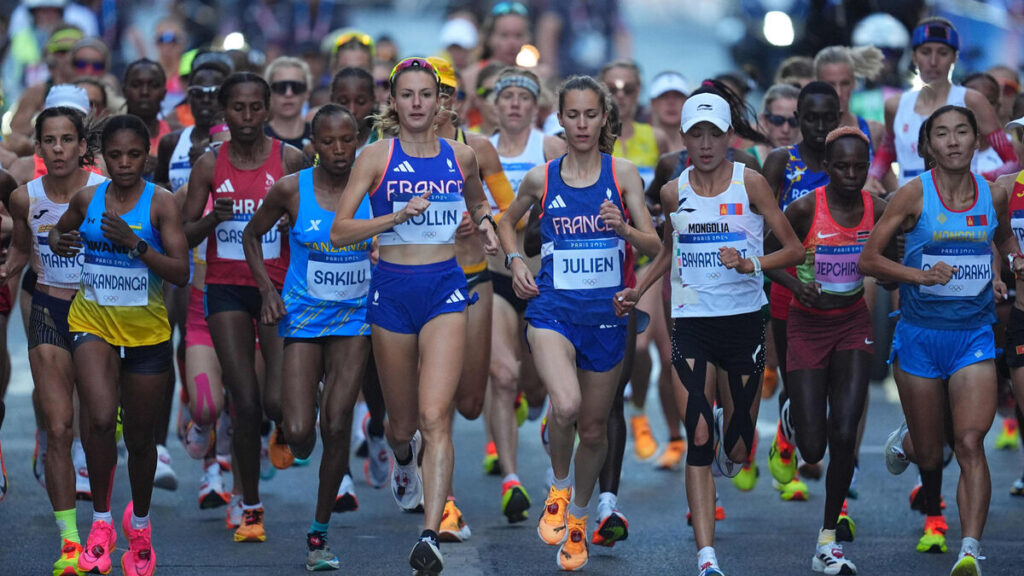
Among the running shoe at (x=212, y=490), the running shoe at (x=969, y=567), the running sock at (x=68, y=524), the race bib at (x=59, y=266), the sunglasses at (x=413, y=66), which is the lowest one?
the running shoe at (x=212, y=490)

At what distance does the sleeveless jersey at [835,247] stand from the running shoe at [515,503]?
1.99m

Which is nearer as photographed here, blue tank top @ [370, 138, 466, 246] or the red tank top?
blue tank top @ [370, 138, 466, 246]

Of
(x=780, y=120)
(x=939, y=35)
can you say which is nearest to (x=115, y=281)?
(x=780, y=120)

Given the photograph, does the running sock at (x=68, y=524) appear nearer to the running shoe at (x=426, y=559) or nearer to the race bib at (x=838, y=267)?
the running shoe at (x=426, y=559)

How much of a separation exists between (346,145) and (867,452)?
16.3 feet

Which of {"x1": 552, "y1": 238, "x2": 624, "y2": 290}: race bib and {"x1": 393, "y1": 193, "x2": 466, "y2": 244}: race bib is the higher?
{"x1": 393, "y1": 193, "x2": 466, "y2": 244}: race bib

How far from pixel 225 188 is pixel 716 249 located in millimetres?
2640

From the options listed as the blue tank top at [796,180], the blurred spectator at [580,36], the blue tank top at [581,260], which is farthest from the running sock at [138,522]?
the blurred spectator at [580,36]

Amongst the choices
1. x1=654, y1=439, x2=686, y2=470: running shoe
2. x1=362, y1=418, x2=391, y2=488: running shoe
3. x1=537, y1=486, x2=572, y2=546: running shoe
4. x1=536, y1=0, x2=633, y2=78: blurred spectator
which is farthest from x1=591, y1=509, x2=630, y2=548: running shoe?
x1=536, y1=0, x2=633, y2=78: blurred spectator

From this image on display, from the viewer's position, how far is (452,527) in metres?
9.44

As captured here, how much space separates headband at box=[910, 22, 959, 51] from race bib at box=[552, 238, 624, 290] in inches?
134

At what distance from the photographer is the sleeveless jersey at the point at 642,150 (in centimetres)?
1191

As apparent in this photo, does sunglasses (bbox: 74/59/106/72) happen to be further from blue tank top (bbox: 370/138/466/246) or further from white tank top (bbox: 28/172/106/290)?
blue tank top (bbox: 370/138/466/246)

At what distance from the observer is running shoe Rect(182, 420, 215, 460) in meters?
9.96
